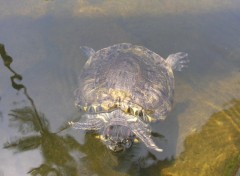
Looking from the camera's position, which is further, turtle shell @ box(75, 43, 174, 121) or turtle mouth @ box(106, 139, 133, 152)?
turtle shell @ box(75, 43, 174, 121)

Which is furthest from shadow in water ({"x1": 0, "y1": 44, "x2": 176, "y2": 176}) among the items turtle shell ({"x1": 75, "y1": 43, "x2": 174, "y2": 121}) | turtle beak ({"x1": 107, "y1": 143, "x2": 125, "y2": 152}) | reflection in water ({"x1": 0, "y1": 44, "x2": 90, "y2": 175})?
turtle shell ({"x1": 75, "y1": 43, "x2": 174, "y2": 121})

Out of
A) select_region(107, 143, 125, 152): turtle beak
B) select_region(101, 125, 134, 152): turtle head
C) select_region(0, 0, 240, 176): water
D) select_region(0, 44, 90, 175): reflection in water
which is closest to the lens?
select_region(101, 125, 134, 152): turtle head

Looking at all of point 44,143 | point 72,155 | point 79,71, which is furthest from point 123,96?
point 79,71

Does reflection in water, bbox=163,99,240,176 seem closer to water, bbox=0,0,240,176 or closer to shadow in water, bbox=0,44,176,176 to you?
water, bbox=0,0,240,176

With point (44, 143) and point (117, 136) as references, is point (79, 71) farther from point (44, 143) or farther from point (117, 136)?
point (117, 136)

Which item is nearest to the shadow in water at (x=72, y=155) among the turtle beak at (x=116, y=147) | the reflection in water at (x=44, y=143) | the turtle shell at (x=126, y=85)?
the reflection in water at (x=44, y=143)

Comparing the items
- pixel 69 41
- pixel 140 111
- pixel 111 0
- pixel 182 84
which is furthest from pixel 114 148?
pixel 111 0

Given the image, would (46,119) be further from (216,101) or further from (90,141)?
(216,101)
